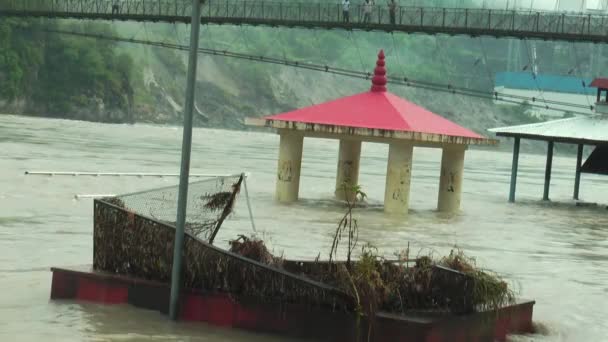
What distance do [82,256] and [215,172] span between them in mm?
25852

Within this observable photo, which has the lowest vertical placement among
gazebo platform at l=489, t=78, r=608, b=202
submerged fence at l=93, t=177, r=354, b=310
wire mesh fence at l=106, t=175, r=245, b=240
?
submerged fence at l=93, t=177, r=354, b=310

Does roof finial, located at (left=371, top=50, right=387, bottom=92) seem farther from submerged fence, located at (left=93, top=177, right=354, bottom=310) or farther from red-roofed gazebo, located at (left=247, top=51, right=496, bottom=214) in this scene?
submerged fence, located at (left=93, top=177, right=354, bottom=310)

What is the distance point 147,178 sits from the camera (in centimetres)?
3791

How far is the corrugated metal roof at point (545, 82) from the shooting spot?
121m

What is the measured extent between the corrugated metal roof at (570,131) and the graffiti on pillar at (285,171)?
7831 mm

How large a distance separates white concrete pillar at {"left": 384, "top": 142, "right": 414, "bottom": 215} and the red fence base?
16754 millimetres

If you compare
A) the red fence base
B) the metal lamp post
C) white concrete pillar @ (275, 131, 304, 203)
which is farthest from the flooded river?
white concrete pillar @ (275, 131, 304, 203)

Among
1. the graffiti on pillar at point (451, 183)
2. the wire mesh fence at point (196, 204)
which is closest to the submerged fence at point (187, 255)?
the wire mesh fence at point (196, 204)

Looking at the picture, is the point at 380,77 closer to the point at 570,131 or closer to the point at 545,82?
the point at 570,131

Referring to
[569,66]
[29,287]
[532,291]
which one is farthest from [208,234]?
[569,66]

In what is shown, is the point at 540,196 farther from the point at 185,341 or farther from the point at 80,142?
the point at 185,341

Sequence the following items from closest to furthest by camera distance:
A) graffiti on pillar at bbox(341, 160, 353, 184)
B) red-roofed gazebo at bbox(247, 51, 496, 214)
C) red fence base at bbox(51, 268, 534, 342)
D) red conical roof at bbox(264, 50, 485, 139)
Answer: red fence base at bbox(51, 268, 534, 342), red-roofed gazebo at bbox(247, 51, 496, 214), red conical roof at bbox(264, 50, 485, 139), graffiti on pillar at bbox(341, 160, 353, 184)

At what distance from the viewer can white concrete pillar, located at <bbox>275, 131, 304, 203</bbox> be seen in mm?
32125

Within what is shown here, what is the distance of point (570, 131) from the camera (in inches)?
1506
